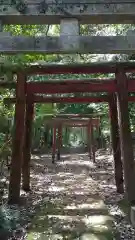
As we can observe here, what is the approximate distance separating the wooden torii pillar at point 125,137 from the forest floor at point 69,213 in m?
0.56

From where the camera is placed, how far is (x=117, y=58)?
712cm

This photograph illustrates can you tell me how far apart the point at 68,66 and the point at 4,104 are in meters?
2.71

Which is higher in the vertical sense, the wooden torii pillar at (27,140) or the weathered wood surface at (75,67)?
the weathered wood surface at (75,67)

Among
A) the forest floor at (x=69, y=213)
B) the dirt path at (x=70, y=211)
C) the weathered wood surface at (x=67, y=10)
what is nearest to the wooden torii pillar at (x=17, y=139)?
the forest floor at (x=69, y=213)

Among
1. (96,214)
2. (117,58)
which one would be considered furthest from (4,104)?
(96,214)

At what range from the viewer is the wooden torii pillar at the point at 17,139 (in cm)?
709

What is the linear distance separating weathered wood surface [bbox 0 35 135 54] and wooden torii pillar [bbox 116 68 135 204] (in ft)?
10.8

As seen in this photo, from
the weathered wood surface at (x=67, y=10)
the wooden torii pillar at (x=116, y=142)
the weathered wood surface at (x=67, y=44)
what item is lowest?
the wooden torii pillar at (x=116, y=142)

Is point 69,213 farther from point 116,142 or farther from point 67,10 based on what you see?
point 67,10

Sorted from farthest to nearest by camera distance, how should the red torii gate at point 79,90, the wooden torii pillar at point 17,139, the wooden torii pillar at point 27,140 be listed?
the wooden torii pillar at point 27,140
the wooden torii pillar at point 17,139
the red torii gate at point 79,90

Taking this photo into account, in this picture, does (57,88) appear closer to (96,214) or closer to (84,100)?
(84,100)

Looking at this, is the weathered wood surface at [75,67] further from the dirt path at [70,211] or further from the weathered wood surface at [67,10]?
the dirt path at [70,211]

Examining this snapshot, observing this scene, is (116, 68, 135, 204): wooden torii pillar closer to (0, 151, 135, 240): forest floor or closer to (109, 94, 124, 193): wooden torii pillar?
(0, 151, 135, 240): forest floor

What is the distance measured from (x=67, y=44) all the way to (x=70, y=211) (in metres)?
4.09
